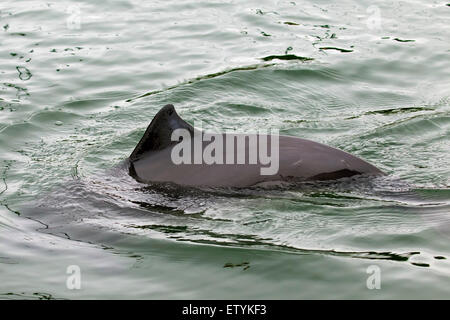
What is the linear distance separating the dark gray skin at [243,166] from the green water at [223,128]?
0.11 metres

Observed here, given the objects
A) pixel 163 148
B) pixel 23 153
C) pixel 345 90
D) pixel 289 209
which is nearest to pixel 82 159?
pixel 23 153

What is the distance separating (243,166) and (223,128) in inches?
94.8

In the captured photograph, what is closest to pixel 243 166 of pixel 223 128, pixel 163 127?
pixel 163 127

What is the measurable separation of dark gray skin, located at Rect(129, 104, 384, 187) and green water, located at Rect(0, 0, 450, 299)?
4.4 inches

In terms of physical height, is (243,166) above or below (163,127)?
below

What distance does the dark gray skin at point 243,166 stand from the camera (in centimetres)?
564

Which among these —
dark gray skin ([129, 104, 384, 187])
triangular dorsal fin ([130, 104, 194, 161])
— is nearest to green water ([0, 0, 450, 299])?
dark gray skin ([129, 104, 384, 187])

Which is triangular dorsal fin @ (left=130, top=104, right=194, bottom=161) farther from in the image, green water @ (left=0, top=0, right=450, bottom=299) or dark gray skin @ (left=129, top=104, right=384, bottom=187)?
green water @ (left=0, top=0, right=450, bottom=299)

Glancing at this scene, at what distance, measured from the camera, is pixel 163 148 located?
5855mm

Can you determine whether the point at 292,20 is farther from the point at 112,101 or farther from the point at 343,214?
the point at 343,214

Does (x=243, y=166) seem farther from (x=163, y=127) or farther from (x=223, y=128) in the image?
(x=223, y=128)

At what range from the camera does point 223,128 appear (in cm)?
809

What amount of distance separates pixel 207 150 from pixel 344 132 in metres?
2.52

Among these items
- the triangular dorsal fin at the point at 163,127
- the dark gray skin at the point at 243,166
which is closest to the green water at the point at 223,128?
the dark gray skin at the point at 243,166
